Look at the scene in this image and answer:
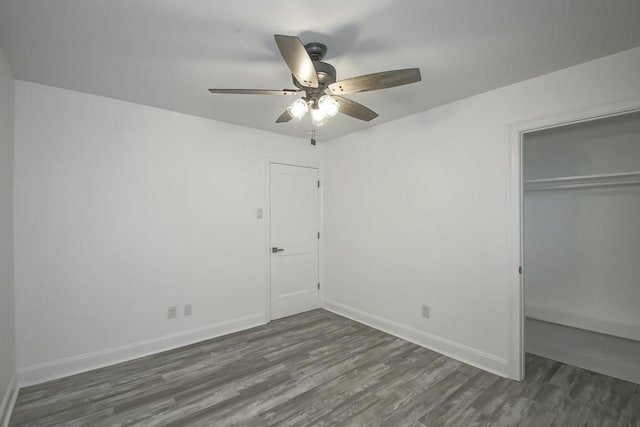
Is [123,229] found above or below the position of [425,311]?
above

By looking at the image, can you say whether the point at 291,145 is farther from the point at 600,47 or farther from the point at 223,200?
the point at 600,47

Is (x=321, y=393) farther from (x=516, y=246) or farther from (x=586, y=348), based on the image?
(x=586, y=348)

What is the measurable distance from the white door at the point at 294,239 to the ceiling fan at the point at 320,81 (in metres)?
1.98

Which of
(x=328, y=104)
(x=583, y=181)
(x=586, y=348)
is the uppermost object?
(x=328, y=104)

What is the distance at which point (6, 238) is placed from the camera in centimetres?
209

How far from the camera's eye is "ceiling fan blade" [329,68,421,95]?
159cm

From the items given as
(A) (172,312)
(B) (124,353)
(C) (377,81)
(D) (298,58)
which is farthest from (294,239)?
(D) (298,58)

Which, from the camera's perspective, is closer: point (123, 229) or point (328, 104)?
point (328, 104)

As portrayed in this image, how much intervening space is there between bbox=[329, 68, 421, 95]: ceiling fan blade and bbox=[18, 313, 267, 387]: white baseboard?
2.88 metres

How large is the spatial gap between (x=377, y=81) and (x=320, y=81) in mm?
371

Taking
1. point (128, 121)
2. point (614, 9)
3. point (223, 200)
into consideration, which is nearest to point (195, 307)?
point (223, 200)

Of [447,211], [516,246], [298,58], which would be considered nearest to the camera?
[298,58]

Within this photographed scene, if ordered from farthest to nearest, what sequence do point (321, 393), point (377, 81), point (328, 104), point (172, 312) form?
1. point (172, 312)
2. point (321, 393)
3. point (328, 104)
4. point (377, 81)

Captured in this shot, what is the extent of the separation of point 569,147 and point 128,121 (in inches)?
173
